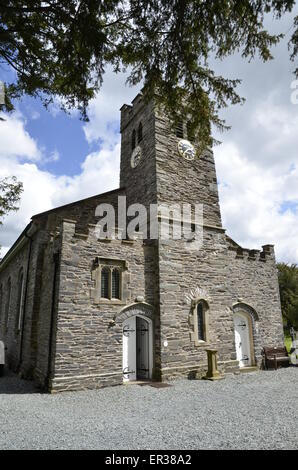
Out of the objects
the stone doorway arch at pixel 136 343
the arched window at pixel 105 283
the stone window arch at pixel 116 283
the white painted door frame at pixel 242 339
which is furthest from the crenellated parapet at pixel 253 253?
the arched window at pixel 105 283

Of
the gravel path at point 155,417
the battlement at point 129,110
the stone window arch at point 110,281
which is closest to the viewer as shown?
the gravel path at point 155,417

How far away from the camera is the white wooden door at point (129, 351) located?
11.1m

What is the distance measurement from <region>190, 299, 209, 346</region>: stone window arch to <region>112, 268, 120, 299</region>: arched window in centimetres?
337

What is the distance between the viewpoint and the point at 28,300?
43.6 feet

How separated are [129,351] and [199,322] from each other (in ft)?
10.9

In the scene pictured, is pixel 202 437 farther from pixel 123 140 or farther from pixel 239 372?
pixel 123 140

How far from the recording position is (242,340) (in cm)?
1462

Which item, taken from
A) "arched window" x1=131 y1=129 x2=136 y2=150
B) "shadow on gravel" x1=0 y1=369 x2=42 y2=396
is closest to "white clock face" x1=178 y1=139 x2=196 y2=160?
"arched window" x1=131 y1=129 x2=136 y2=150

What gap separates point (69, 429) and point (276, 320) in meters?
12.9

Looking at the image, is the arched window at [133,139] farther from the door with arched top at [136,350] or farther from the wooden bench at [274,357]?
the wooden bench at [274,357]

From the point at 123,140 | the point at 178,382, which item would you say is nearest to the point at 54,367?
the point at 178,382

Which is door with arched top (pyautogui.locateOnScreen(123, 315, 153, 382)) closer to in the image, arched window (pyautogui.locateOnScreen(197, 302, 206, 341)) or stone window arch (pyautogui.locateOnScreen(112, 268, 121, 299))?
stone window arch (pyautogui.locateOnScreen(112, 268, 121, 299))

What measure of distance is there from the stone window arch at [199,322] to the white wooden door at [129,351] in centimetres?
248

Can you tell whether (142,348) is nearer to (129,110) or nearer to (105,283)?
(105,283)
